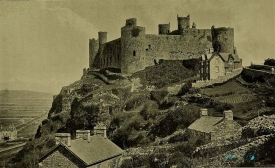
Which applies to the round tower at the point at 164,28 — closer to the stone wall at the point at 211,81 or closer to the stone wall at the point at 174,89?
the stone wall at the point at 174,89

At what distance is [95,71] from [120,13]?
12774 millimetres

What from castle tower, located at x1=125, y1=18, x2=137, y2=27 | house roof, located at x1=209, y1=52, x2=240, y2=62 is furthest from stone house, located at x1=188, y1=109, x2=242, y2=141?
house roof, located at x1=209, y1=52, x2=240, y2=62

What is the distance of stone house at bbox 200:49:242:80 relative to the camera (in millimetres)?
24625

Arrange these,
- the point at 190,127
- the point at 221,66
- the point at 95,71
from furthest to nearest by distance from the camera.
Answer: the point at 95,71 → the point at 221,66 → the point at 190,127

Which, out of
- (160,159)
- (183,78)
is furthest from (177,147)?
(183,78)

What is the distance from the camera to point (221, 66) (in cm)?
2511

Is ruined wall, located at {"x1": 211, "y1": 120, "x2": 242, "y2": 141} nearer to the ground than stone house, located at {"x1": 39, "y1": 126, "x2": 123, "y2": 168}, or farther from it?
farther from it

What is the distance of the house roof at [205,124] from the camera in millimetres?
17103

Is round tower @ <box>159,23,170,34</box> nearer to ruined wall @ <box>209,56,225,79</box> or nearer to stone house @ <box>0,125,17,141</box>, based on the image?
ruined wall @ <box>209,56,225,79</box>

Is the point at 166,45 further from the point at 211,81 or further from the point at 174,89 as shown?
the point at 211,81

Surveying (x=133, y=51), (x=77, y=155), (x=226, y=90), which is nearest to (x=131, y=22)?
(x=133, y=51)

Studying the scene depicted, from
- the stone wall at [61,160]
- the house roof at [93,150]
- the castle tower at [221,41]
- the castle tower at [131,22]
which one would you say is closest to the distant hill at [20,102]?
the house roof at [93,150]

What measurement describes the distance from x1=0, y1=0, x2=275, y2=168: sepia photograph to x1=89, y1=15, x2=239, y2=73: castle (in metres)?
0.07

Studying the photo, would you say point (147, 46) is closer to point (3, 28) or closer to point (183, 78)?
point (183, 78)
